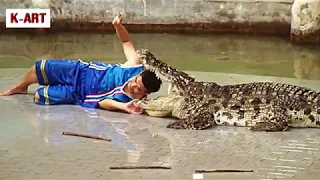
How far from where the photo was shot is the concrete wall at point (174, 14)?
8.29 metres

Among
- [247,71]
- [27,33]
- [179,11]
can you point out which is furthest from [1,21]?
[247,71]

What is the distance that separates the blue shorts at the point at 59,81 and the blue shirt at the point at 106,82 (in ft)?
0.18

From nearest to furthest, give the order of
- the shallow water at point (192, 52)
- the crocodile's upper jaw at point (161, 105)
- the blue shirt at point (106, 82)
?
the crocodile's upper jaw at point (161, 105), the blue shirt at point (106, 82), the shallow water at point (192, 52)

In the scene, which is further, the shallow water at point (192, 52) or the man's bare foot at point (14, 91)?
the shallow water at point (192, 52)

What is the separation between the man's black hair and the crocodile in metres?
0.10

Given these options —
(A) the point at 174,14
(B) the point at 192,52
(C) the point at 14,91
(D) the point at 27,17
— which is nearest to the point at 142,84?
(C) the point at 14,91

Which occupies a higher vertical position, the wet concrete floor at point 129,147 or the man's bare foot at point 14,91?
the man's bare foot at point 14,91

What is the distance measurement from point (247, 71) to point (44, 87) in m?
2.65

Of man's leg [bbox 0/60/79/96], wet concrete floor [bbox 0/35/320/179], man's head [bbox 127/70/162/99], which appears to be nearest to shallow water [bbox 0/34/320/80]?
wet concrete floor [bbox 0/35/320/179]

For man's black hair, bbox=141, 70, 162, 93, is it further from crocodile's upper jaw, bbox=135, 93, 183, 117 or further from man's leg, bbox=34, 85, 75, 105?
man's leg, bbox=34, 85, 75, 105

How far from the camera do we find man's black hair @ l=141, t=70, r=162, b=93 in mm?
3926

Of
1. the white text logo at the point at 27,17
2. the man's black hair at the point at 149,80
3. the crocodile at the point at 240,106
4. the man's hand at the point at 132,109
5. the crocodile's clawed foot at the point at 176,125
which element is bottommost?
the crocodile's clawed foot at the point at 176,125

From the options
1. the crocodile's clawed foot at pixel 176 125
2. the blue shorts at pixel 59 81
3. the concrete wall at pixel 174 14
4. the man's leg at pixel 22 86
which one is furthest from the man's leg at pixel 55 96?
the concrete wall at pixel 174 14

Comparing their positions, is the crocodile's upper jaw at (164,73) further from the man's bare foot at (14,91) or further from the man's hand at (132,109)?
the man's bare foot at (14,91)
